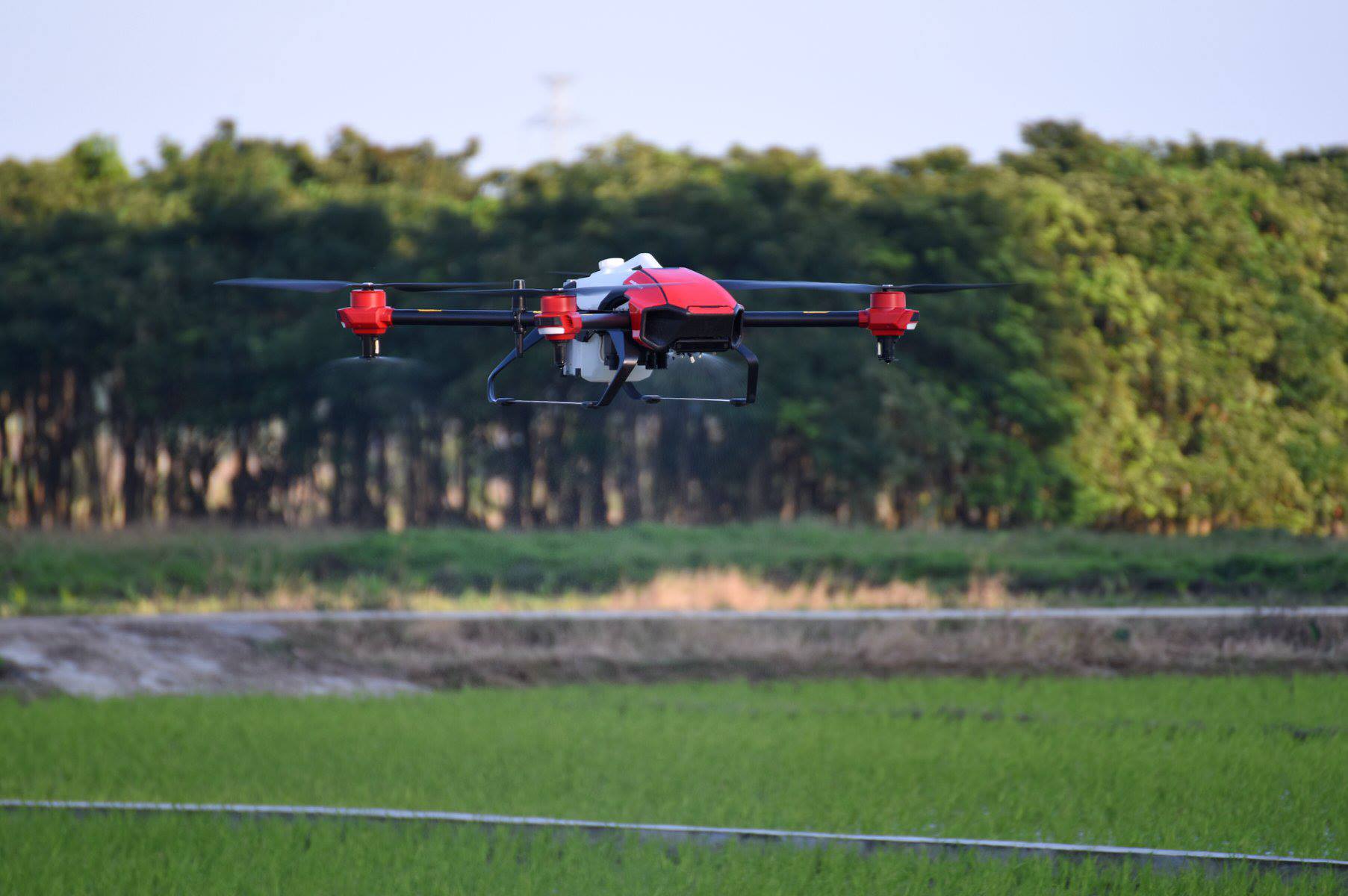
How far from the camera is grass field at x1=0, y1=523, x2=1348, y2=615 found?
1933cm

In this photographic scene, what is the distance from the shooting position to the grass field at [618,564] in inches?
761

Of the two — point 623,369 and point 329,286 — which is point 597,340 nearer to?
point 623,369

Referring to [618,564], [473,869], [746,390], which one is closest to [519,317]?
Result: [746,390]

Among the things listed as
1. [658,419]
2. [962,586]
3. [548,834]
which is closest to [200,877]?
[548,834]

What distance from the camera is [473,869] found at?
8.60 metres

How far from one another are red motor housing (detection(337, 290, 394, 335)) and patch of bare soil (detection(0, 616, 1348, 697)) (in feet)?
42.1

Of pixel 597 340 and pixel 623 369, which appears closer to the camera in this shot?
pixel 623 369

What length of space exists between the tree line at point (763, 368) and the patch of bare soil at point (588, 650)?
21.6ft

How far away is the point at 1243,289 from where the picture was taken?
26297 mm

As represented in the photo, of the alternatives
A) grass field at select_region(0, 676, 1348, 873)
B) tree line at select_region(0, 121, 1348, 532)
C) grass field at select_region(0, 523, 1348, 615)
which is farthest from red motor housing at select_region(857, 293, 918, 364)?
tree line at select_region(0, 121, 1348, 532)

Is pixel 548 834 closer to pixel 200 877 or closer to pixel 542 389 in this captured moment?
pixel 200 877

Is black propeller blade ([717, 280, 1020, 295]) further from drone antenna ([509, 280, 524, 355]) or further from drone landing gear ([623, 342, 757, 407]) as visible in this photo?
drone antenna ([509, 280, 524, 355])

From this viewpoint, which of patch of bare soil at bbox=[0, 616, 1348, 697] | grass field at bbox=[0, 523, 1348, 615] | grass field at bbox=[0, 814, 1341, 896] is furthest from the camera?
grass field at bbox=[0, 523, 1348, 615]

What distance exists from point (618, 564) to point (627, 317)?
16.7 metres
